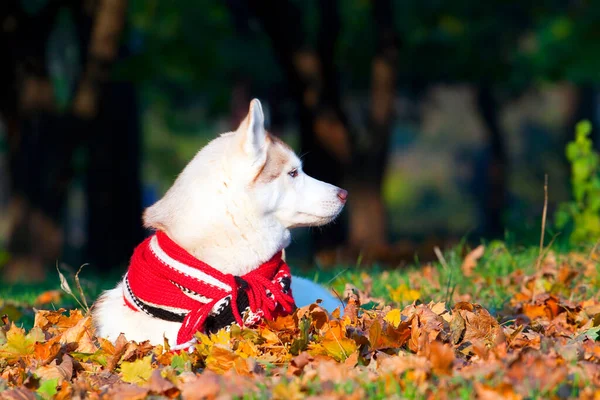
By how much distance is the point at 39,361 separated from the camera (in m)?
3.99

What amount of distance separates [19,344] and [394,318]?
1.77 meters

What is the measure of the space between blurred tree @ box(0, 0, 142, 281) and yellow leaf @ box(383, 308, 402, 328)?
886 cm

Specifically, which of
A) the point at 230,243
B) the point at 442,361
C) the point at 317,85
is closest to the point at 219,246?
the point at 230,243

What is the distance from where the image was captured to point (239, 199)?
4176mm

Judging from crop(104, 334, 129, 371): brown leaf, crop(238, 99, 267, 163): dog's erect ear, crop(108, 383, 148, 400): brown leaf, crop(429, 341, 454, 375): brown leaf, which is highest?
crop(238, 99, 267, 163): dog's erect ear

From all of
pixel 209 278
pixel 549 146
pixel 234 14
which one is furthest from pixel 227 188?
pixel 549 146

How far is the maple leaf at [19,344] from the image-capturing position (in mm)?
4121

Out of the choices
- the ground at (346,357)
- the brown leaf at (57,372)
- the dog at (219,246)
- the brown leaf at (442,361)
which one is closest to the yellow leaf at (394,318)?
the ground at (346,357)

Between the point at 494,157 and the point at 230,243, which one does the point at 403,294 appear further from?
the point at 494,157

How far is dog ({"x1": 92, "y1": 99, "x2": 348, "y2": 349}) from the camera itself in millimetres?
4047

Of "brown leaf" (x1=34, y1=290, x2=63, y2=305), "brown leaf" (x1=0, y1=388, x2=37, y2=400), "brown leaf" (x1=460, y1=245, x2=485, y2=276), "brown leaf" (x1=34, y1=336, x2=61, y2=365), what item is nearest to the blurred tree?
"brown leaf" (x1=34, y1=290, x2=63, y2=305)

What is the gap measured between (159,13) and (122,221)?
4.81 metres

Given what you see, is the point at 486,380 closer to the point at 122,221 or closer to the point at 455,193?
the point at 122,221

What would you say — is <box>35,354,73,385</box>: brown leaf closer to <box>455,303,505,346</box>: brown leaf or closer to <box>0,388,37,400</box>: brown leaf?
<box>0,388,37,400</box>: brown leaf
